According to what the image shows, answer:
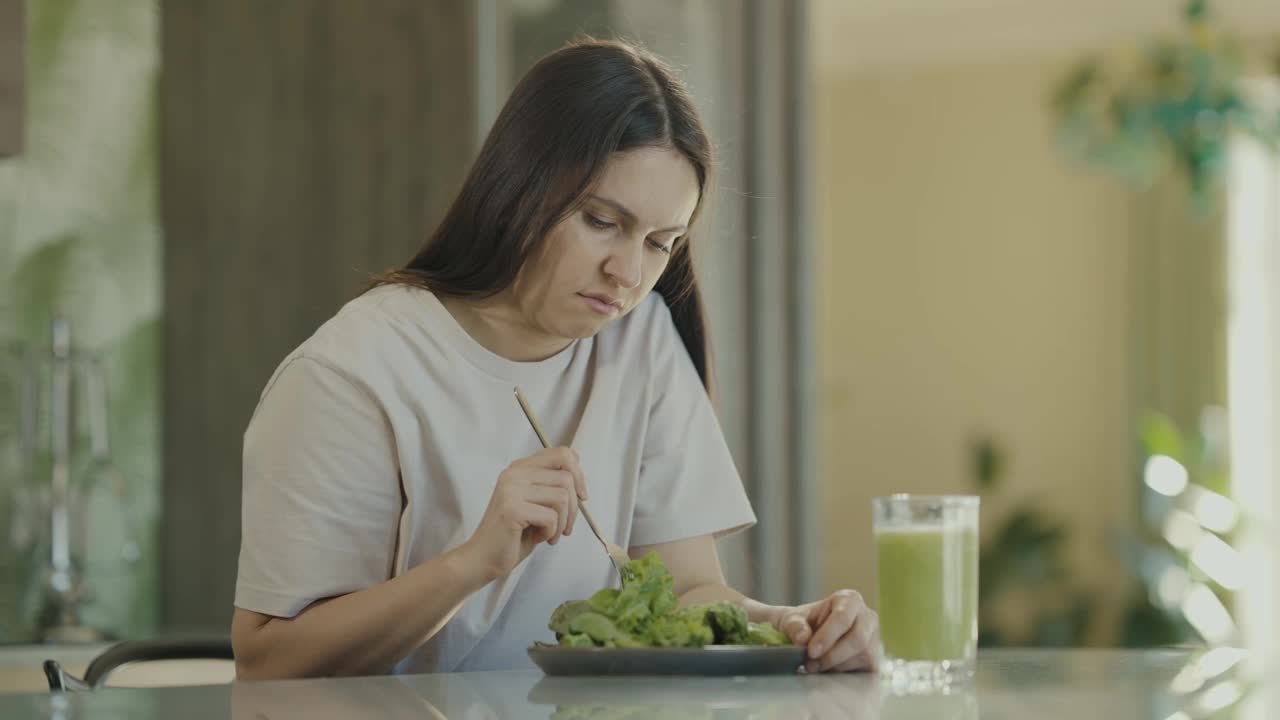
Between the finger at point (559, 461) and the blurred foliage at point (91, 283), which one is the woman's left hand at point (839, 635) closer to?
the finger at point (559, 461)

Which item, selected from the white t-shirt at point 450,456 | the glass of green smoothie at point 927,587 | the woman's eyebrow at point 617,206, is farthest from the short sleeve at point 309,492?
the glass of green smoothie at point 927,587

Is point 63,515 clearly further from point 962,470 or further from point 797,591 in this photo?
point 962,470

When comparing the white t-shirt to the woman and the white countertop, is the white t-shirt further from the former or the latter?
the white countertop

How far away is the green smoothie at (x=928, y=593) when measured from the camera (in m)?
1.18

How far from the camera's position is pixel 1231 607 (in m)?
5.53

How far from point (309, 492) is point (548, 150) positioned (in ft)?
1.36

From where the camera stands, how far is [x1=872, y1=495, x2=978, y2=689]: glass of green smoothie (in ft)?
3.86

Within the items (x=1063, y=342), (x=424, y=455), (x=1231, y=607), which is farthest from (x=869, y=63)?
(x=424, y=455)

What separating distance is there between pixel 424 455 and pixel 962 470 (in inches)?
205

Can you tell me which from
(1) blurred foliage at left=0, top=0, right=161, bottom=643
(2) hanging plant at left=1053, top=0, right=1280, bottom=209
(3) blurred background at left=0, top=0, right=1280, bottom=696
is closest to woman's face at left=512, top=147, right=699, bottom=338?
(3) blurred background at left=0, top=0, right=1280, bottom=696

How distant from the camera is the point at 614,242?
151 cm

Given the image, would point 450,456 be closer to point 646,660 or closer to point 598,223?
point 598,223

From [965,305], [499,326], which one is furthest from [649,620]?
[965,305]

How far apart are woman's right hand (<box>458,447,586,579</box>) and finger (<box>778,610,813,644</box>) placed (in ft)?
0.72
